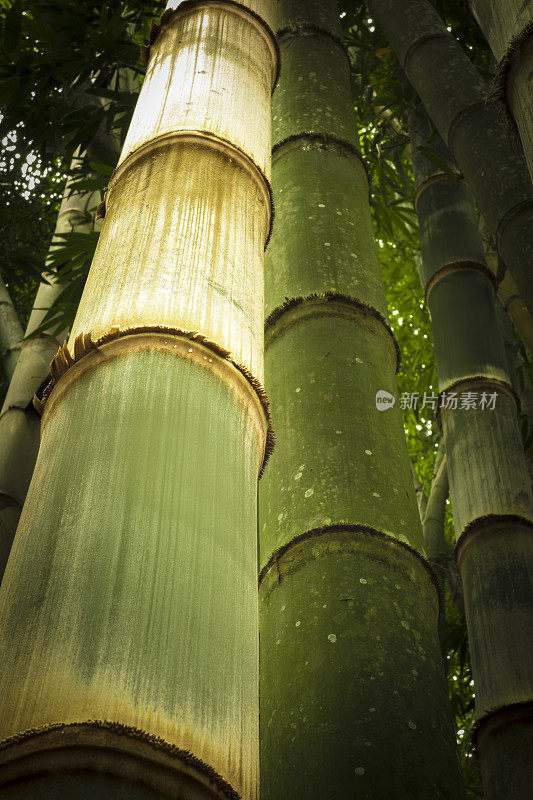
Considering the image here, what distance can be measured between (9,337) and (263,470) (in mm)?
3582

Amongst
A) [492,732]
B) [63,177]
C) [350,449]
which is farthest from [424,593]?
[63,177]

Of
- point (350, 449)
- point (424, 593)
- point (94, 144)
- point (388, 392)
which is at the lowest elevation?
point (424, 593)

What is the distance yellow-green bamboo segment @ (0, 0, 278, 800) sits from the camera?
55cm

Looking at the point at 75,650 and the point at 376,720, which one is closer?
the point at 75,650

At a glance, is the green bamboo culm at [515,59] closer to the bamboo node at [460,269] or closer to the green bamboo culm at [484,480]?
the green bamboo culm at [484,480]

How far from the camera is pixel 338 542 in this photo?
1.28 meters

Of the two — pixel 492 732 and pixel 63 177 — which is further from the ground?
pixel 63 177

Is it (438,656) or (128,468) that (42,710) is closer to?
(128,468)

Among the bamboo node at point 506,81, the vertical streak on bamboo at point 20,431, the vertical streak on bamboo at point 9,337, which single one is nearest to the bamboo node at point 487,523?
the bamboo node at point 506,81

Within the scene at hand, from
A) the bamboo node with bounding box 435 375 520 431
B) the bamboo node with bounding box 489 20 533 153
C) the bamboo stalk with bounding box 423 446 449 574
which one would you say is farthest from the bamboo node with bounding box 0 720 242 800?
the bamboo stalk with bounding box 423 446 449 574

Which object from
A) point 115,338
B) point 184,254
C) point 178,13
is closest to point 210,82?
point 178,13

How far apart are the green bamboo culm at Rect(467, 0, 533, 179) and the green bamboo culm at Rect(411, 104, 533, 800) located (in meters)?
1.17

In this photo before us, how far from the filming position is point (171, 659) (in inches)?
23.4

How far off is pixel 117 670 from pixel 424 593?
83 cm
